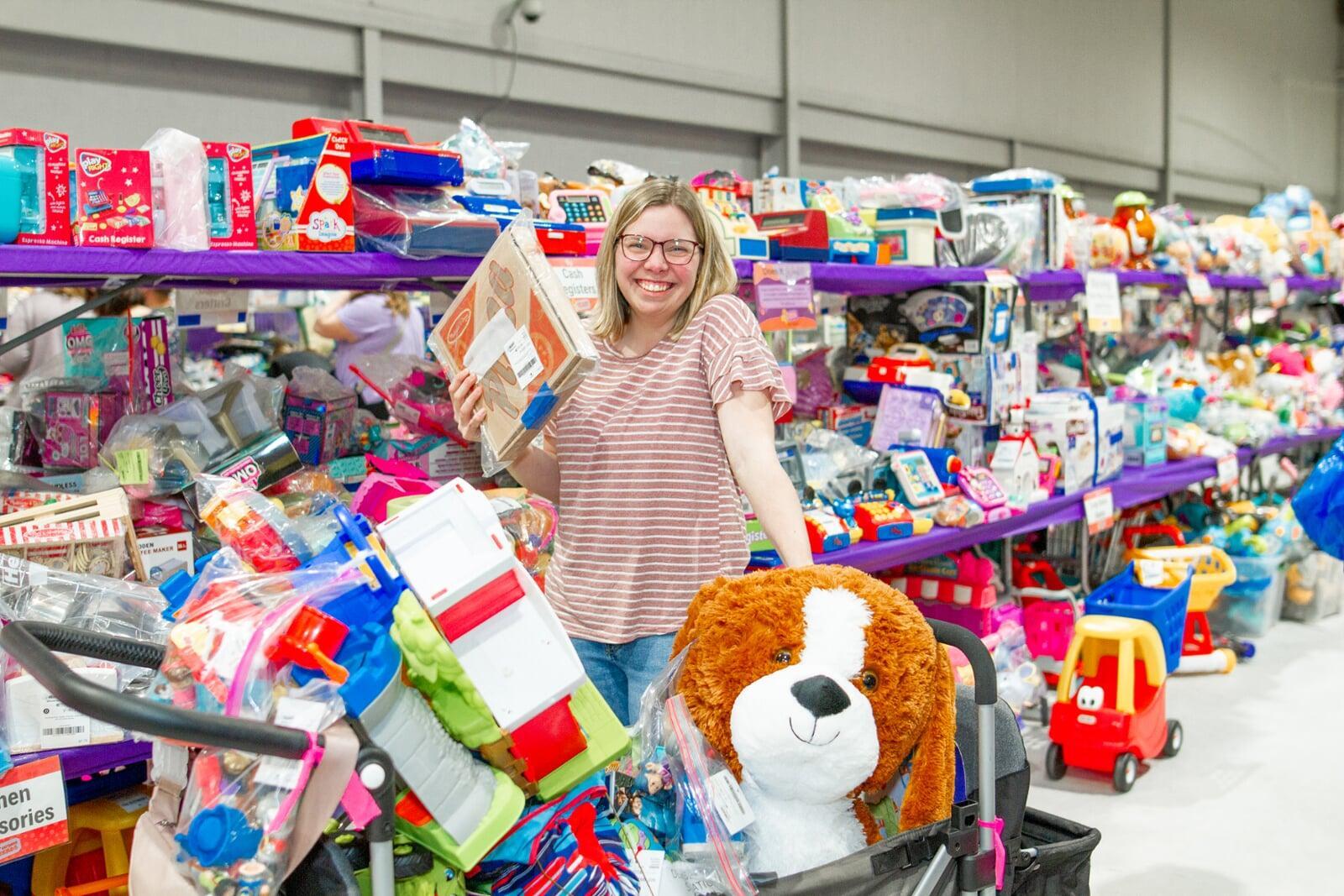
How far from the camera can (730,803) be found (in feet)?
4.98

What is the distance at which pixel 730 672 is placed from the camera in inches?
60.8

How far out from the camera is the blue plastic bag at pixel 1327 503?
2758mm

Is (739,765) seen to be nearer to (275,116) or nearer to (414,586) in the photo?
(414,586)

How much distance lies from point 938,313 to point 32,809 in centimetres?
327

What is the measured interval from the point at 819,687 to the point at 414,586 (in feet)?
1.78

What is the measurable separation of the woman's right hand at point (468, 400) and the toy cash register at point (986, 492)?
2.28 m

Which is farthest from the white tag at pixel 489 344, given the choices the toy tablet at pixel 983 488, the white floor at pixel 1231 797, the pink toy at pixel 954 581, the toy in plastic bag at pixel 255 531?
the pink toy at pixel 954 581

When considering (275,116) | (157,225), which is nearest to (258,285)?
(157,225)

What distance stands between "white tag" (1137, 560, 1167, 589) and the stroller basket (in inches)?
142

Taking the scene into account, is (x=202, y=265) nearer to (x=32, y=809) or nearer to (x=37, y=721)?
(x=37, y=721)

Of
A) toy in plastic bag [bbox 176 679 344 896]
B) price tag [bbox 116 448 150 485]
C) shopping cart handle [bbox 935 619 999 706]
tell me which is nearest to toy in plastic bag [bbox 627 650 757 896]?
shopping cart handle [bbox 935 619 999 706]

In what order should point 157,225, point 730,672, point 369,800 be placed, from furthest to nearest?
1. point 157,225
2. point 730,672
3. point 369,800

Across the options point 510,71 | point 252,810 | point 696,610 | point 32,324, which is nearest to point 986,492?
point 696,610

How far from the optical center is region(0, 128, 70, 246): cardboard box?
203 centimetres
